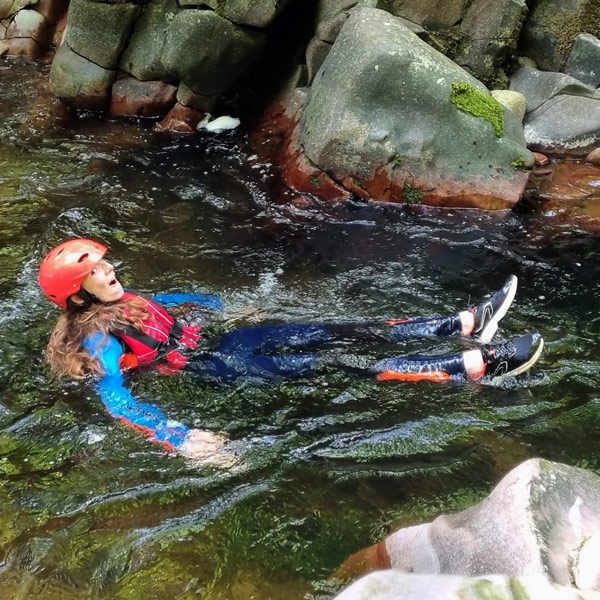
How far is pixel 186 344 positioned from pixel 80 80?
7814 millimetres

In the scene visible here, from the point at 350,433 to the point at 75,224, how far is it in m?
4.87

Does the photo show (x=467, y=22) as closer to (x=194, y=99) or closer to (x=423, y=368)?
(x=194, y=99)

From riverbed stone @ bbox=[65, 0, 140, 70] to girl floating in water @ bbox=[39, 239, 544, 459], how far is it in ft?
23.2

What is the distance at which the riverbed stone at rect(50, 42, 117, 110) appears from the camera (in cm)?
1038

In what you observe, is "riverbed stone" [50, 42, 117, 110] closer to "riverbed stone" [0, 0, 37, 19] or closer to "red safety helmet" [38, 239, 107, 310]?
"riverbed stone" [0, 0, 37, 19]

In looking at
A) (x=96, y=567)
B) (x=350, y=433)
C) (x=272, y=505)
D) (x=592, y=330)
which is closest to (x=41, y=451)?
(x=96, y=567)

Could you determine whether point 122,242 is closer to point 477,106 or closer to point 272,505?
point 272,505

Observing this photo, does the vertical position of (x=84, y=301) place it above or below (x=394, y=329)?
below

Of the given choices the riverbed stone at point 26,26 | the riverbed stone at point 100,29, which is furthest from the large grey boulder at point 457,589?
the riverbed stone at point 26,26

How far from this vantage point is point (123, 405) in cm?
395

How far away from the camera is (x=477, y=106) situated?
7.54 m

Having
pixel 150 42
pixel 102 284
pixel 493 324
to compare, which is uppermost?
pixel 493 324

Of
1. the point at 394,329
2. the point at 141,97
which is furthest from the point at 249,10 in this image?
the point at 394,329

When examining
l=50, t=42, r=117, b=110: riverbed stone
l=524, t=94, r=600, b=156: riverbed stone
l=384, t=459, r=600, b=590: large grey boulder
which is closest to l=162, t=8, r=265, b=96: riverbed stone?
l=50, t=42, r=117, b=110: riverbed stone
